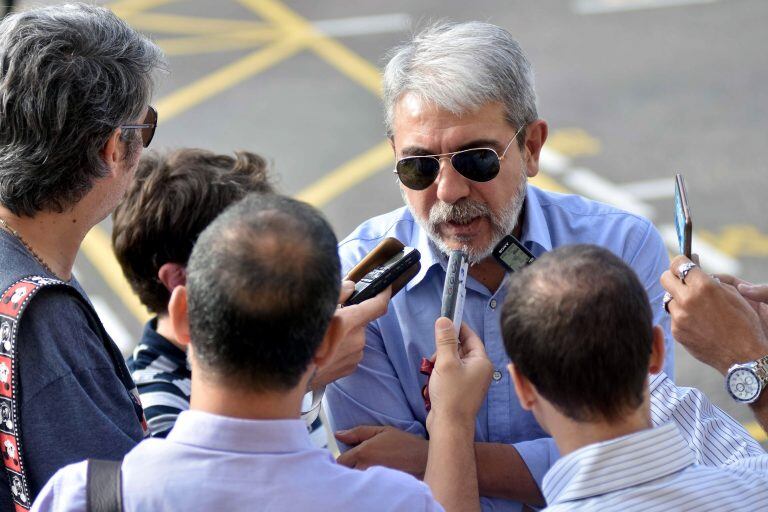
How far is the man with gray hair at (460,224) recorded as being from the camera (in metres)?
3.28

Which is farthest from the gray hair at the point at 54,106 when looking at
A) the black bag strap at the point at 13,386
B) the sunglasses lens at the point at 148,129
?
the black bag strap at the point at 13,386

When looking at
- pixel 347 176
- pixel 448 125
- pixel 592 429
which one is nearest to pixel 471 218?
pixel 448 125

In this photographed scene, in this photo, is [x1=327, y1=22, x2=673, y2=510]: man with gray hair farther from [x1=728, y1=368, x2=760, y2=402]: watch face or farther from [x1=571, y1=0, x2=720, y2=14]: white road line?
[x1=571, y1=0, x2=720, y2=14]: white road line

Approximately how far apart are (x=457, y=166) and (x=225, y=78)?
863cm

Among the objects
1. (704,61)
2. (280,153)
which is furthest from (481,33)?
(704,61)

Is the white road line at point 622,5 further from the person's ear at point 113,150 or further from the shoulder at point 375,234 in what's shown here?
the person's ear at point 113,150

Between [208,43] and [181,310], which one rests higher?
[208,43]

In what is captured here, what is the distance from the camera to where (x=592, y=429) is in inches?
90.4

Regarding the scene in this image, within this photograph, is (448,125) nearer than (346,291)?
No

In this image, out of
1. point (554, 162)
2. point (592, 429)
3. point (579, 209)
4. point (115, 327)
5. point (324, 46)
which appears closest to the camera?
point (592, 429)

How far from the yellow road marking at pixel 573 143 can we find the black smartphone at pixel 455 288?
6727 millimetres

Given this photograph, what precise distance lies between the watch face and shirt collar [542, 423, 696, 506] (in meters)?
0.65

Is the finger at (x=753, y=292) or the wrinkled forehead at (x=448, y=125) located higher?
the wrinkled forehead at (x=448, y=125)

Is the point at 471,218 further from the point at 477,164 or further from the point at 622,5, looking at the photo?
the point at 622,5
